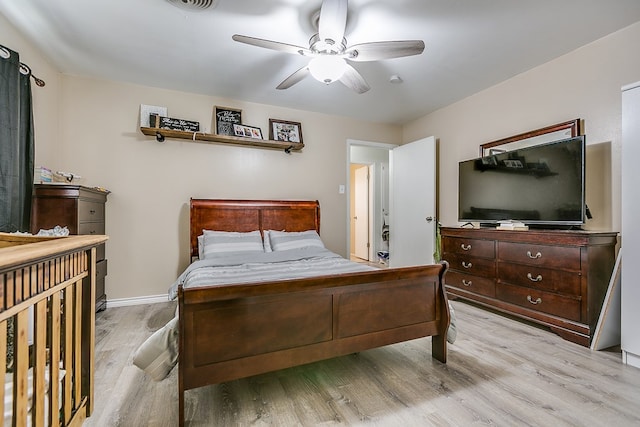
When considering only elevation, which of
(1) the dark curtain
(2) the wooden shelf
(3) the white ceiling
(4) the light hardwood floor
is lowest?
(4) the light hardwood floor

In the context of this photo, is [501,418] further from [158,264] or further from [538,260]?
[158,264]

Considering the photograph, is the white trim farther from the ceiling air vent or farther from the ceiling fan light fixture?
the ceiling air vent

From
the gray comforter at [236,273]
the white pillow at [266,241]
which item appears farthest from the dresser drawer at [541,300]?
the white pillow at [266,241]

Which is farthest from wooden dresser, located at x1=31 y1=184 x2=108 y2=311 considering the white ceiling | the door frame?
the door frame

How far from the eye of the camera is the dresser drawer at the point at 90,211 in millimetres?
2598

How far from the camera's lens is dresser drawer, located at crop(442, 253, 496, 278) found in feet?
9.57

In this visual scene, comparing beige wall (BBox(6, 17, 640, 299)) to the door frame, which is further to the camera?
the door frame

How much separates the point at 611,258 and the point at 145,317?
416 centimetres

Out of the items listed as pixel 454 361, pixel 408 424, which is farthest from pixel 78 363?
pixel 454 361

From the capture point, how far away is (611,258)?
7.80 ft

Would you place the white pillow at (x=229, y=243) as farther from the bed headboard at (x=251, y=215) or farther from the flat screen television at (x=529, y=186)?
the flat screen television at (x=529, y=186)

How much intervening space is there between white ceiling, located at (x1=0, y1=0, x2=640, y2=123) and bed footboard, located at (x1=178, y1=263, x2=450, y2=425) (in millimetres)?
1842

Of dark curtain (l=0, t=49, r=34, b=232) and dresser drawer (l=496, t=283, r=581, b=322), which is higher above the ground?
dark curtain (l=0, t=49, r=34, b=232)

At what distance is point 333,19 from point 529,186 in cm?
238
